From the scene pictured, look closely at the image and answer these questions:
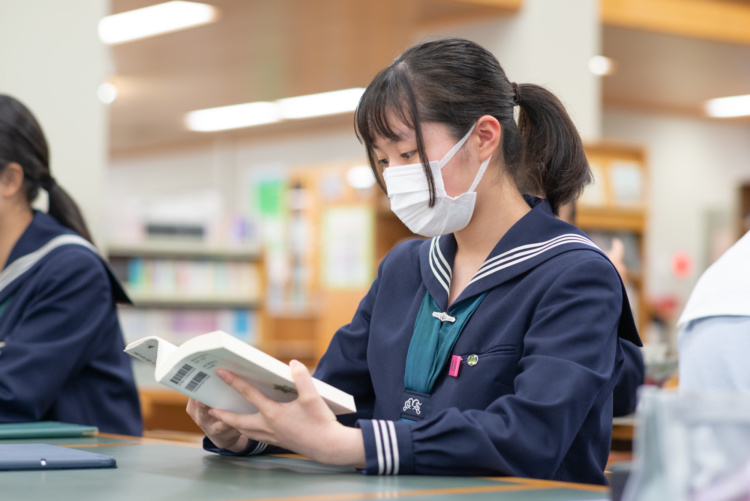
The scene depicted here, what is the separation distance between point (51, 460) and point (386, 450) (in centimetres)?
53

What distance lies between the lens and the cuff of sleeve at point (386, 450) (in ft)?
4.79

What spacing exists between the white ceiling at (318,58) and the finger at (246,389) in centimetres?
509

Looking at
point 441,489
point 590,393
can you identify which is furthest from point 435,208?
point 441,489

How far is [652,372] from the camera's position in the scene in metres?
3.25

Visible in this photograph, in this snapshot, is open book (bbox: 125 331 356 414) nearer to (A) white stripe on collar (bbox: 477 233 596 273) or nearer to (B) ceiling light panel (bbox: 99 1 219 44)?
(A) white stripe on collar (bbox: 477 233 596 273)

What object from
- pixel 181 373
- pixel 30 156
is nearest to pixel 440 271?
pixel 181 373

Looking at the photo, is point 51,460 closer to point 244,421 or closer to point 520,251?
point 244,421

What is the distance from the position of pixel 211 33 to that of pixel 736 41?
168 inches

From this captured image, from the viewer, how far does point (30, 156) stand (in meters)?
2.67

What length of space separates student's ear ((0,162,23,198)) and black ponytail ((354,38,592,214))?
123cm

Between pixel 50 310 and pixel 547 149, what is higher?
pixel 547 149

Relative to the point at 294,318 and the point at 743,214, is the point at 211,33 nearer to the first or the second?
the point at 294,318

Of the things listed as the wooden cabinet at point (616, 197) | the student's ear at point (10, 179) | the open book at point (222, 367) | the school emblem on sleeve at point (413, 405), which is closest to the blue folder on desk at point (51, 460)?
the open book at point (222, 367)

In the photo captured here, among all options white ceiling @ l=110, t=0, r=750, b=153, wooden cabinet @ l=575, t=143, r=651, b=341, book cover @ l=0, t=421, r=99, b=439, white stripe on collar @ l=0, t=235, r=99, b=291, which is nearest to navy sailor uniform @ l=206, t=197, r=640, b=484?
book cover @ l=0, t=421, r=99, b=439
